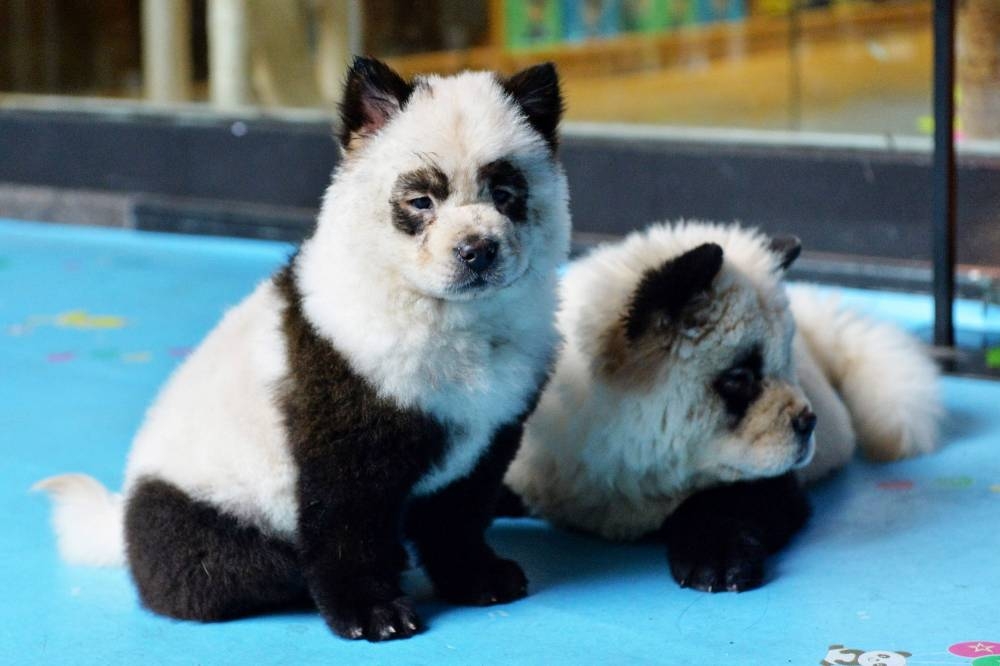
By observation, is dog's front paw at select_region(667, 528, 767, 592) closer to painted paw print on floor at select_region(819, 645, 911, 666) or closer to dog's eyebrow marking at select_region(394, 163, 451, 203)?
painted paw print on floor at select_region(819, 645, 911, 666)

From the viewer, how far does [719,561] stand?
268 centimetres

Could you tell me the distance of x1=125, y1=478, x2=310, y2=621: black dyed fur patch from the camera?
248cm

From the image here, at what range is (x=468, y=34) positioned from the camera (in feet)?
22.0

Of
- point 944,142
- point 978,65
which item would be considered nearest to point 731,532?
point 944,142

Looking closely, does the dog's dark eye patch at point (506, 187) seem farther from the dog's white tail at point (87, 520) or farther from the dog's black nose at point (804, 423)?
the dog's white tail at point (87, 520)

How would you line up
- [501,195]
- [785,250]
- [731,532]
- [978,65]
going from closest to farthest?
[501,195]
[731,532]
[785,250]
[978,65]

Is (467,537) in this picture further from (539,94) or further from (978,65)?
(978,65)

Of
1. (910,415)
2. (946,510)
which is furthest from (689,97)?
(946,510)

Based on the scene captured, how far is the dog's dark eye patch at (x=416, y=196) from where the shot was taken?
2357mm

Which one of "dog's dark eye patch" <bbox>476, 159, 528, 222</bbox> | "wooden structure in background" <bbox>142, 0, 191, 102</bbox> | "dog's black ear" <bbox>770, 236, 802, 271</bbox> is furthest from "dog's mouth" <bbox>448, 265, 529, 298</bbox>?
"wooden structure in background" <bbox>142, 0, 191, 102</bbox>

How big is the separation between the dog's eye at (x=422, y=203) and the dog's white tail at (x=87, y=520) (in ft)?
3.03

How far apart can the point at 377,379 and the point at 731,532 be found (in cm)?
80

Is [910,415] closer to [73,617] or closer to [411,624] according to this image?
[411,624]

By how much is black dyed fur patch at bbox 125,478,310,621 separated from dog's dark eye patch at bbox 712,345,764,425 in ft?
2.89
